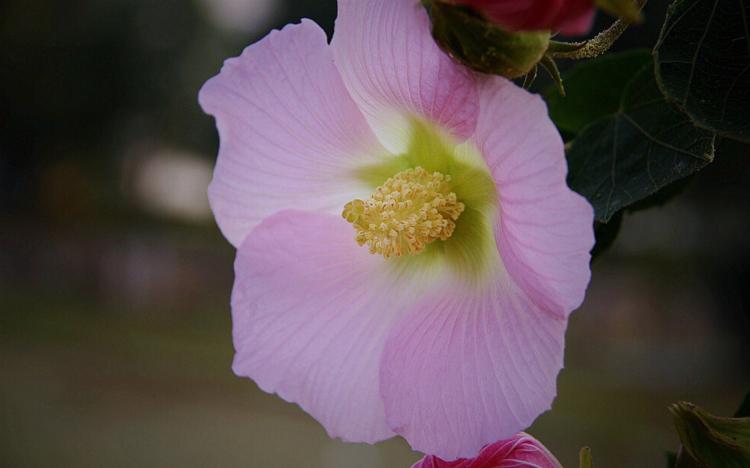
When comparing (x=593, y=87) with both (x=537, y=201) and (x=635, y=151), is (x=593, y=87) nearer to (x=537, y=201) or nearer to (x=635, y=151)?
(x=635, y=151)

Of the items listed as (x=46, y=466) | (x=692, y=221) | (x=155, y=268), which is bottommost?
(x=46, y=466)

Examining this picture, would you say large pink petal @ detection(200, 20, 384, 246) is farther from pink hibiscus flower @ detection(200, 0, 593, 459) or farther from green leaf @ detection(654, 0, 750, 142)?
green leaf @ detection(654, 0, 750, 142)

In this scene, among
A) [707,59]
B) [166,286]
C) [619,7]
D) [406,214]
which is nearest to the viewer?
[619,7]


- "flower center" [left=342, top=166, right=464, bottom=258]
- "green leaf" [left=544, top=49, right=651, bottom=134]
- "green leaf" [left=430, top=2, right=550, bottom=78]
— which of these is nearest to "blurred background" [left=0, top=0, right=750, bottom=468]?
"green leaf" [left=544, top=49, right=651, bottom=134]

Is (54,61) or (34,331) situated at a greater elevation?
(54,61)

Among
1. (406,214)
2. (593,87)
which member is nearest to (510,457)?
(406,214)

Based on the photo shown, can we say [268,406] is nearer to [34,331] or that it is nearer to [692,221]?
[34,331]

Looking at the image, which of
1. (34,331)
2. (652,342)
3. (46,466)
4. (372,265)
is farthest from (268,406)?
(372,265)
